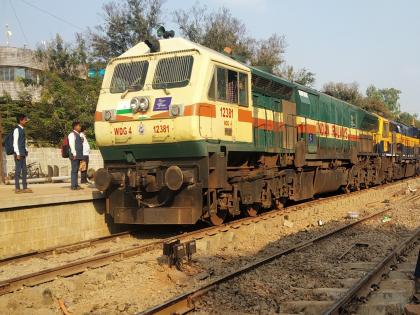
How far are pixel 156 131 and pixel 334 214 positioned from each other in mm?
7274

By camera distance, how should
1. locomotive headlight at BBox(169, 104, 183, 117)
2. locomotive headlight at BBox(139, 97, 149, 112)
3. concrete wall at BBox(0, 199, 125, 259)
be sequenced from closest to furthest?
concrete wall at BBox(0, 199, 125, 259) → locomotive headlight at BBox(169, 104, 183, 117) → locomotive headlight at BBox(139, 97, 149, 112)

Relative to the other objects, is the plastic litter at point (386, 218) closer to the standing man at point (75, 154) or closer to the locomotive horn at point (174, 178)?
the locomotive horn at point (174, 178)

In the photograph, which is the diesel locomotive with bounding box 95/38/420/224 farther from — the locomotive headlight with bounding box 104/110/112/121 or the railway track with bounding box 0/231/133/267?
the railway track with bounding box 0/231/133/267

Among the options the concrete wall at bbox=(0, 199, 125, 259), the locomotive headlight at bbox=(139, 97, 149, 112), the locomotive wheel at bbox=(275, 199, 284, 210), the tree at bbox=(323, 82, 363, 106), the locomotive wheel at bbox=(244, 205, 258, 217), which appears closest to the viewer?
the concrete wall at bbox=(0, 199, 125, 259)

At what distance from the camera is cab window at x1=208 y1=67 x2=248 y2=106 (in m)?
9.63

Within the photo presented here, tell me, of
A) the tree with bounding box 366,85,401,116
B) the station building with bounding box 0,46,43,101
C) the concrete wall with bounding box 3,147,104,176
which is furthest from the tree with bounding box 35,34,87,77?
the tree with bounding box 366,85,401,116

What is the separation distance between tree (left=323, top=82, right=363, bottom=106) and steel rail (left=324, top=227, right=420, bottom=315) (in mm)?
49119

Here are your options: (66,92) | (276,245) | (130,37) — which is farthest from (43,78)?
(276,245)

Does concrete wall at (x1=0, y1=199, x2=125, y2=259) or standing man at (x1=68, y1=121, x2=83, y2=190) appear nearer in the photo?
concrete wall at (x1=0, y1=199, x2=125, y2=259)

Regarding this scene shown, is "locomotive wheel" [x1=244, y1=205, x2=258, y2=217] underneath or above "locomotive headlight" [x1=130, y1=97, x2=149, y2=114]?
underneath

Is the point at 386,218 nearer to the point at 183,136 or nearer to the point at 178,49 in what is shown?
the point at 183,136

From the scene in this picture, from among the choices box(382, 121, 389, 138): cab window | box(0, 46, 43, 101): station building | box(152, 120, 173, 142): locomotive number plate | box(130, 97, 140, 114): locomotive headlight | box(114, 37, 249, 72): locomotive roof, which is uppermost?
box(0, 46, 43, 101): station building

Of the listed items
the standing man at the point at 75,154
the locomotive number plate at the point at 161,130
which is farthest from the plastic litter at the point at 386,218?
the standing man at the point at 75,154

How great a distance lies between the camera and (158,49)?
10.1 metres
